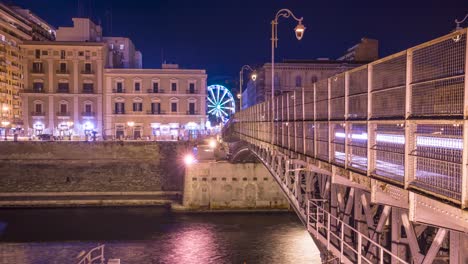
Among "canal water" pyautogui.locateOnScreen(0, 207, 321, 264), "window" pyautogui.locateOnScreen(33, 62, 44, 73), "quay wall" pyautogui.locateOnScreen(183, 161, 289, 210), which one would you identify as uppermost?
"window" pyautogui.locateOnScreen(33, 62, 44, 73)

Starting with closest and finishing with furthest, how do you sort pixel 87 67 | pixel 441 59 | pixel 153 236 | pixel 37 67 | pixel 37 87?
pixel 441 59 < pixel 153 236 < pixel 37 67 < pixel 37 87 < pixel 87 67

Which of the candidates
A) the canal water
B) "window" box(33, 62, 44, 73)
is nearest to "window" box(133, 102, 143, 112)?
"window" box(33, 62, 44, 73)

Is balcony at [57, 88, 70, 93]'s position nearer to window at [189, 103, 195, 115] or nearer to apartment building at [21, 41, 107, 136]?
apartment building at [21, 41, 107, 136]

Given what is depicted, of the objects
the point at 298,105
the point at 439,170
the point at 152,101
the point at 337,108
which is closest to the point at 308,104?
the point at 298,105

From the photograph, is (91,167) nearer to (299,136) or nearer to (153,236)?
(153,236)

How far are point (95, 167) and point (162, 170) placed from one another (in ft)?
24.5

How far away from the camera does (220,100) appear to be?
278 ft

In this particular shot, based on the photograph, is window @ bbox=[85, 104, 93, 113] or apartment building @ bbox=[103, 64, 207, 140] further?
window @ bbox=[85, 104, 93, 113]

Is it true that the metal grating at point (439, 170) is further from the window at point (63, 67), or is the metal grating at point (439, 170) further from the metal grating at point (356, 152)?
the window at point (63, 67)

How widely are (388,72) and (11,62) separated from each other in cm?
8504

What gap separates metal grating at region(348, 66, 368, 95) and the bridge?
4 centimetres

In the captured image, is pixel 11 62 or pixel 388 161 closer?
pixel 388 161

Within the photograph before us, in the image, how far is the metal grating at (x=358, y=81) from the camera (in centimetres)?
1041

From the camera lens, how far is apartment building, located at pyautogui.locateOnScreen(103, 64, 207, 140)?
233ft
